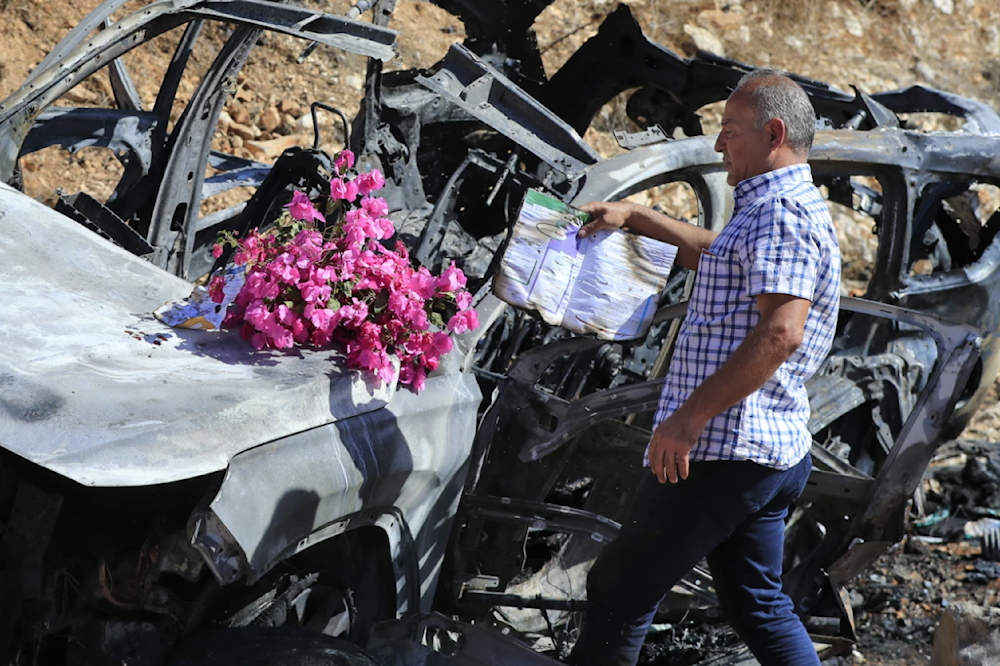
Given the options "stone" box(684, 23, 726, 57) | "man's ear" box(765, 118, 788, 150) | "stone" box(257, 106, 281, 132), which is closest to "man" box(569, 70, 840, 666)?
"man's ear" box(765, 118, 788, 150)

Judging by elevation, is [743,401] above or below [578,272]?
below

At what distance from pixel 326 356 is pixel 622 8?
2.77 meters

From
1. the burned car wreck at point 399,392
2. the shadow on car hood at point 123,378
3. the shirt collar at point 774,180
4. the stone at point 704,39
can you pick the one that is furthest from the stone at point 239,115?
the shirt collar at point 774,180

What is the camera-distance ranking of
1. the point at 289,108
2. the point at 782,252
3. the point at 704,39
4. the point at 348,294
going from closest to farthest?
the point at 782,252
the point at 348,294
the point at 289,108
the point at 704,39

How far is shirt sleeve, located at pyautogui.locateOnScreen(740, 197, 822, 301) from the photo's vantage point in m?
2.18

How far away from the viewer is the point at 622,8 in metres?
4.64

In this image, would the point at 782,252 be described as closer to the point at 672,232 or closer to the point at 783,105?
the point at 783,105

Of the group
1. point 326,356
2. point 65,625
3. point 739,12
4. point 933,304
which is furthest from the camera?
point 739,12

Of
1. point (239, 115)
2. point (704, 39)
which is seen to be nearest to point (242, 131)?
point (239, 115)

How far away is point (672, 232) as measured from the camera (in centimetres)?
274

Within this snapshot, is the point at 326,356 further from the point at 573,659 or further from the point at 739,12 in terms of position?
the point at 739,12

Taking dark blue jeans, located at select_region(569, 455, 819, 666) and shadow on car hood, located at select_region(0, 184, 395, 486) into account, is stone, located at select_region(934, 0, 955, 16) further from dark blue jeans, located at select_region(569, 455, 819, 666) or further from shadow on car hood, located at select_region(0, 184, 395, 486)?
shadow on car hood, located at select_region(0, 184, 395, 486)

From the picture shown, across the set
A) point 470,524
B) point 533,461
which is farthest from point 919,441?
point 470,524

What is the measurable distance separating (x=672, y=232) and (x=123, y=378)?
1.44 m
